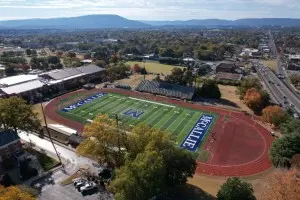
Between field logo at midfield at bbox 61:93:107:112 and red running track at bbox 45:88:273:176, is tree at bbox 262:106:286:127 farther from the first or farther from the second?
field logo at midfield at bbox 61:93:107:112

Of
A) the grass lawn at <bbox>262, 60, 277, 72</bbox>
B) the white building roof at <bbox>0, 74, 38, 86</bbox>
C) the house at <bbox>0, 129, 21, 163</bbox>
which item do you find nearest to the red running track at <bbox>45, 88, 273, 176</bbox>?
the house at <bbox>0, 129, 21, 163</bbox>

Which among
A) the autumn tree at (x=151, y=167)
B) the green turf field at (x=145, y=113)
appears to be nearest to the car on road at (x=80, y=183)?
the autumn tree at (x=151, y=167)

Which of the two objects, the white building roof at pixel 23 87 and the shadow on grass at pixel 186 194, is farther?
the white building roof at pixel 23 87

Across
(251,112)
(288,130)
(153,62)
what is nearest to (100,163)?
(288,130)

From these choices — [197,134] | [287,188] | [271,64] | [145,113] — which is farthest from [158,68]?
[287,188]

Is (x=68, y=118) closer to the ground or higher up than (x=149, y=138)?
closer to the ground

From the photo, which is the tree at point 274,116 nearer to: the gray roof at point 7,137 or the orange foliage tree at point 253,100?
the orange foliage tree at point 253,100

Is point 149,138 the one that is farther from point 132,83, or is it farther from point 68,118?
point 132,83

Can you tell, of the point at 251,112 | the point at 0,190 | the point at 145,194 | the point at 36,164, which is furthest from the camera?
the point at 251,112
